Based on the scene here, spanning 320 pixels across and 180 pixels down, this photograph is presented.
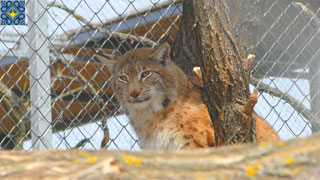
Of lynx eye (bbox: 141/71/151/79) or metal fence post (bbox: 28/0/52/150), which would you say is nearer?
metal fence post (bbox: 28/0/52/150)

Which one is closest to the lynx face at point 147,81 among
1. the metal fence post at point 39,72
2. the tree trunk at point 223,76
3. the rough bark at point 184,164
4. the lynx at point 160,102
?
the lynx at point 160,102

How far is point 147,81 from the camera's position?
3.98m

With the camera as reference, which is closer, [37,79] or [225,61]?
[225,61]

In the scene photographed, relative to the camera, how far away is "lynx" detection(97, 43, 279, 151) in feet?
12.2

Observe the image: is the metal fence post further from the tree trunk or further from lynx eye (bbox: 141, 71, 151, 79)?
the tree trunk

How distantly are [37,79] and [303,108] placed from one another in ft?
7.05

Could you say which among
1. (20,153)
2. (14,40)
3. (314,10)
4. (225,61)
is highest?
(14,40)

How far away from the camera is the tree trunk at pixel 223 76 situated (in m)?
2.87

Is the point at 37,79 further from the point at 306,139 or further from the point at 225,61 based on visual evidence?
the point at 306,139

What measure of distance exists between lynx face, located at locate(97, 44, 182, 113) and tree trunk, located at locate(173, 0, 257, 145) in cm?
99

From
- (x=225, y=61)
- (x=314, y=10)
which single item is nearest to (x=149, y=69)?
(x=225, y=61)

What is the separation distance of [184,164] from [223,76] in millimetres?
1551

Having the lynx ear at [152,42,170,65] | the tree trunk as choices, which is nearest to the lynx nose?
the lynx ear at [152,42,170,65]

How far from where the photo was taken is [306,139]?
1.44 m
